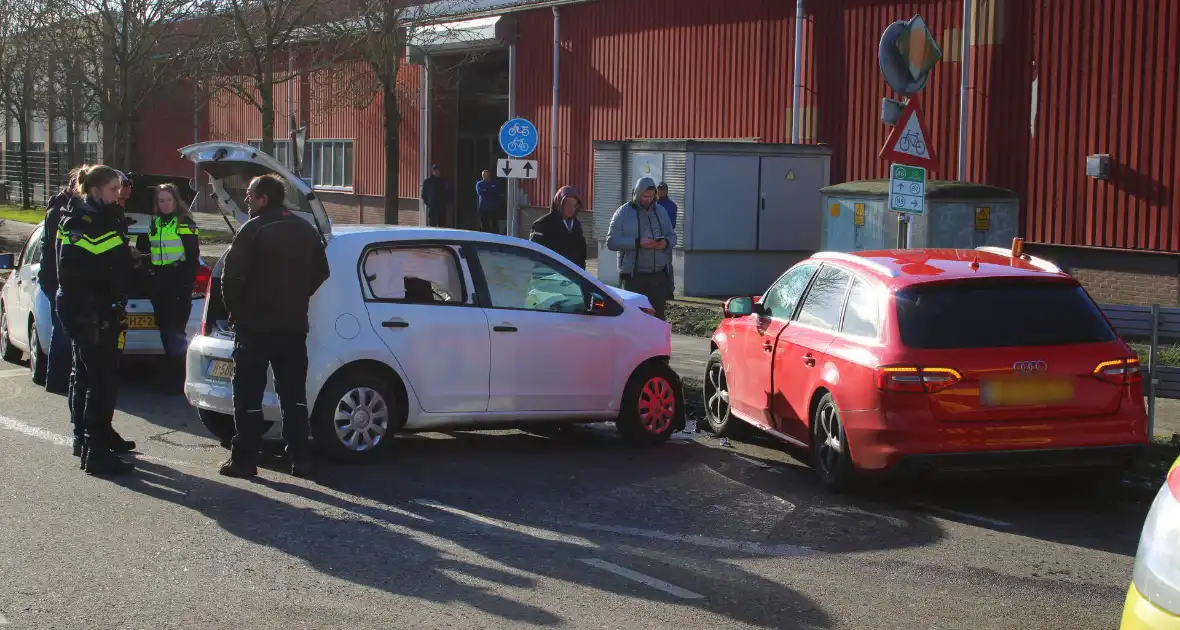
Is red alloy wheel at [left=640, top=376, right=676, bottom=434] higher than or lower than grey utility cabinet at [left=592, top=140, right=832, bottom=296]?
lower

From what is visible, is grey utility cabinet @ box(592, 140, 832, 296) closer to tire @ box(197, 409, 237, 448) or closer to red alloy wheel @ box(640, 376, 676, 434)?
red alloy wheel @ box(640, 376, 676, 434)

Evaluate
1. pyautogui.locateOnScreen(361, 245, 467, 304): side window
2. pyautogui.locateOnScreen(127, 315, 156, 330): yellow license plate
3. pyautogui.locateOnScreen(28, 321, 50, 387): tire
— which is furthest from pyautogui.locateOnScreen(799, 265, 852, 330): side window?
pyautogui.locateOnScreen(28, 321, 50, 387): tire

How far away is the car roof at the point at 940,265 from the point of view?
786 cm

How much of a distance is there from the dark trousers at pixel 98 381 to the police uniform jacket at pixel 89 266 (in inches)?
4.8

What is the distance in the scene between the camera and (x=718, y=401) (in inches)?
405

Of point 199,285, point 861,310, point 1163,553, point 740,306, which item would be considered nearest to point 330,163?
point 199,285

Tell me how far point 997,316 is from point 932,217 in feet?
35.3

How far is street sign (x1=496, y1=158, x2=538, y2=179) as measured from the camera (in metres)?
18.4

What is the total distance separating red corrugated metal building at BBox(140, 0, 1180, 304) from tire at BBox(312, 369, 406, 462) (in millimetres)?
12757

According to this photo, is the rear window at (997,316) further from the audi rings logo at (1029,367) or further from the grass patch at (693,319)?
the grass patch at (693,319)

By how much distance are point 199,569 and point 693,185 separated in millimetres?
14938

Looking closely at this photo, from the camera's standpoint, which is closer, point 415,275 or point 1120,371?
point 1120,371

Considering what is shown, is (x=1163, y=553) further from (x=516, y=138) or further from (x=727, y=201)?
(x=727, y=201)

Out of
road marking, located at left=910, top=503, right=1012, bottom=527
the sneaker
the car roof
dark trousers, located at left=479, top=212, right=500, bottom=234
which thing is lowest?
road marking, located at left=910, top=503, right=1012, bottom=527
